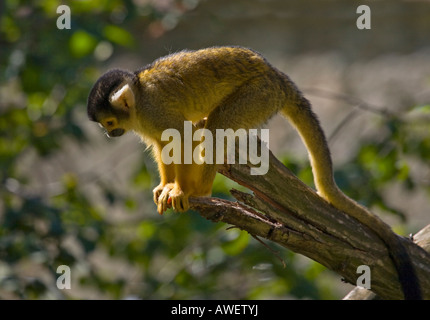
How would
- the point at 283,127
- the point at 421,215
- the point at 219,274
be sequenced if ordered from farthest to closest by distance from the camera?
the point at 283,127
the point at 421,215
the point at 219,274

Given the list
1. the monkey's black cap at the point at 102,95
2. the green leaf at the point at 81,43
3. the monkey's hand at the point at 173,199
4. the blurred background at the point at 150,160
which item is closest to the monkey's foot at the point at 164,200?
the monkey's hand at the point at 173,199

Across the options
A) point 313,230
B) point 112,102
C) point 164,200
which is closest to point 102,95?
point 112,102

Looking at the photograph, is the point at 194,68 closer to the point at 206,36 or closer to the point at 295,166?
the point at 295,166

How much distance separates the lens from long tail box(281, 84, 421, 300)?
9.95 ft

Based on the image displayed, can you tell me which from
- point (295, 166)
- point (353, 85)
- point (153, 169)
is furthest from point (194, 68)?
point (353, 85)

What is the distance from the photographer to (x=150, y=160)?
5398mm

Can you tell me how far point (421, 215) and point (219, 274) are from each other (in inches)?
125

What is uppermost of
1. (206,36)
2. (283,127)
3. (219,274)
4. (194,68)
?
(206,36)

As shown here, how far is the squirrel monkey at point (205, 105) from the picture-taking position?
3227 millimetres

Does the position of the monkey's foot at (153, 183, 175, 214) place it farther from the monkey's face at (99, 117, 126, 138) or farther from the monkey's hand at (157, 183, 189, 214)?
the monkey's face at (99, 117, 126, 138)

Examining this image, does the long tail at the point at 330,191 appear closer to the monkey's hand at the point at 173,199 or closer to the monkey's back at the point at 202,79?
the monkey's back at the point at 202,79

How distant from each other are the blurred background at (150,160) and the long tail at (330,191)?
51 centimetres
